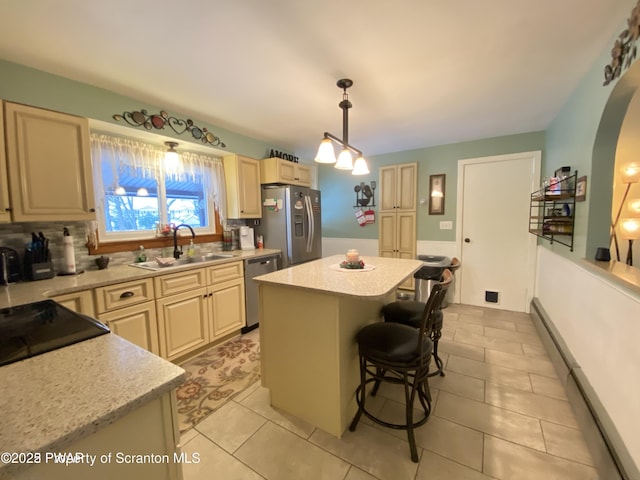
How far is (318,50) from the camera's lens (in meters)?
1.72

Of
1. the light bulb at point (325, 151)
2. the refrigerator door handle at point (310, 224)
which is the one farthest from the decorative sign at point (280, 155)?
the light bulb at point (325, 151)

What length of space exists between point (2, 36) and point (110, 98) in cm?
66

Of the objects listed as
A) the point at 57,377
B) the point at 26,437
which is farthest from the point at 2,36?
the point at 26,437

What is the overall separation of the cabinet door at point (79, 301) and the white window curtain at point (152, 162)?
0.97 metres

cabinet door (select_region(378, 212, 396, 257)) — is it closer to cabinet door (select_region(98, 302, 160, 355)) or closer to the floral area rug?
the floral area rug

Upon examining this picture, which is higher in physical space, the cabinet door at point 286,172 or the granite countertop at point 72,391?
the cabinet door at point 286,172

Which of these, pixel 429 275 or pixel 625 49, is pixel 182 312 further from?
pixel 625 49

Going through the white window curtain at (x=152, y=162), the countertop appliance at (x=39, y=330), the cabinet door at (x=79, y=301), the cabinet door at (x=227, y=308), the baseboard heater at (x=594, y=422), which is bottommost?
the baseboard heater at (x=594, y=422)

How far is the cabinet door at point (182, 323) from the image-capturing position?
229cm

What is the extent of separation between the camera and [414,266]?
2207mm

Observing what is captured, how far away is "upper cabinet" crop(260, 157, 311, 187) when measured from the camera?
350 cm

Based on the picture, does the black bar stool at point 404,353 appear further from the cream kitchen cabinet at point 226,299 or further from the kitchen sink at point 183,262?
the kitchen sink at point 183,262

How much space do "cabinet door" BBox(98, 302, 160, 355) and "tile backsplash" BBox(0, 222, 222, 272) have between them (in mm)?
644

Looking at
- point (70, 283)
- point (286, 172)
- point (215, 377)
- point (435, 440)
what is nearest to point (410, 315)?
point (435, 440)
